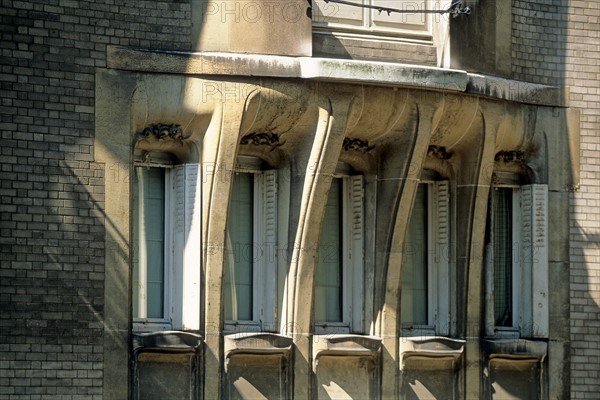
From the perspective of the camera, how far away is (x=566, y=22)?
2784cm

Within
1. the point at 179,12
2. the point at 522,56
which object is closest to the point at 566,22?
the point at 522,56

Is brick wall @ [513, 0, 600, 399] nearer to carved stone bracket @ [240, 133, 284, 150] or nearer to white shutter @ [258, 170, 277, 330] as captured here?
carved stone bracket @ [240, 133, 284, 150]

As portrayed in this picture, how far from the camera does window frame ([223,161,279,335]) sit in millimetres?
25734

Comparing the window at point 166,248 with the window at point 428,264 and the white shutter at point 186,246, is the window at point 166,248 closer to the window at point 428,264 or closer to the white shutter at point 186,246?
the white shutter at point 186,246

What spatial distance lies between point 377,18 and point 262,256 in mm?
3588

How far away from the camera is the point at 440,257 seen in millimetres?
27203

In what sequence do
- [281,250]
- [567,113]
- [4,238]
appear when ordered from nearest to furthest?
[4,238]
[281,250]
[567,113]

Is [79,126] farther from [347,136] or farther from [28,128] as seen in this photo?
[347,136]

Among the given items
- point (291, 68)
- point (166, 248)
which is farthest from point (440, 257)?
point (166, 248)

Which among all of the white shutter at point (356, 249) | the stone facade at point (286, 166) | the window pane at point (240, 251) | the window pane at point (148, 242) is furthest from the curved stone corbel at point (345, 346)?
the window pane at point (148, 242)

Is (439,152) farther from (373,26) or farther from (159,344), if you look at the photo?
(159,344)

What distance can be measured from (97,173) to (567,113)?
7.34 m

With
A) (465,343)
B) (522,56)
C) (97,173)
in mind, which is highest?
(522,56)

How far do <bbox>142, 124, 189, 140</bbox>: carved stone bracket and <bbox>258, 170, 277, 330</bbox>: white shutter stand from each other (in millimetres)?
1680
